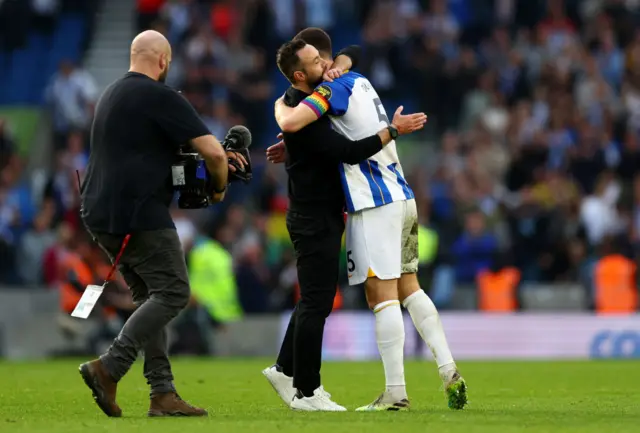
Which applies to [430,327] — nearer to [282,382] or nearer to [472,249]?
[282,382]

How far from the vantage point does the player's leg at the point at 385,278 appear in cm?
888

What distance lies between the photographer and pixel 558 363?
1666 cm

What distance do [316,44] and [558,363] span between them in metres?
8.49

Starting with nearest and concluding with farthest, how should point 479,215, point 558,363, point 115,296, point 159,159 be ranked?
point 159,159
point 558,363
point 115,296
point 479,215

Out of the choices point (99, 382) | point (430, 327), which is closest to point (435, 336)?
point (430, 327)

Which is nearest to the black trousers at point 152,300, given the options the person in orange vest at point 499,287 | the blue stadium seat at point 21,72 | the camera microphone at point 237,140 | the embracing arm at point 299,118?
the camera microphone at point 237,140

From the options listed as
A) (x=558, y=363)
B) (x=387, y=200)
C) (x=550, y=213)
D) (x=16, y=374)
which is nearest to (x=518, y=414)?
(x=387, y=200)

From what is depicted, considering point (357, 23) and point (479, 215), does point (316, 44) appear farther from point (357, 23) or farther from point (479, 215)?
point (357, 23)

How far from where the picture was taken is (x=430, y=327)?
29.9 feet

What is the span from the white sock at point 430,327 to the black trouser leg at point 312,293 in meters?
0.56

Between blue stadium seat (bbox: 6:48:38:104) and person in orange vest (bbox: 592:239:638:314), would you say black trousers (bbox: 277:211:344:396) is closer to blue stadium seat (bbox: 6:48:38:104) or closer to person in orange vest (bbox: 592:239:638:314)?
person in orange vest (bbox: 592:239:638:314)

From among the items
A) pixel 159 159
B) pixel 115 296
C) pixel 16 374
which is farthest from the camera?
pixel 115 296

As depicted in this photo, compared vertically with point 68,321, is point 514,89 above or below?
above

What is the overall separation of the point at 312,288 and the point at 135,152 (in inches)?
56.2
